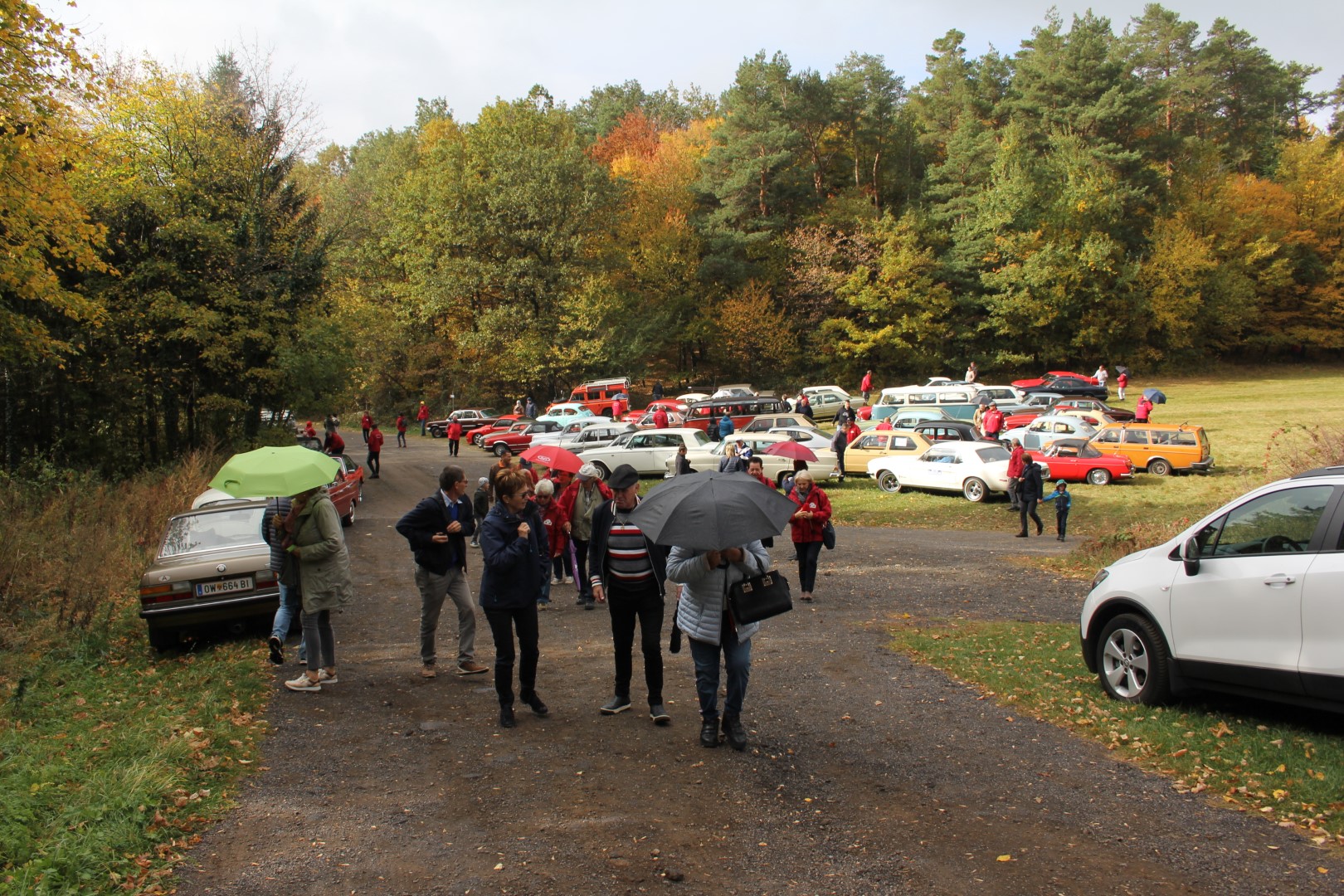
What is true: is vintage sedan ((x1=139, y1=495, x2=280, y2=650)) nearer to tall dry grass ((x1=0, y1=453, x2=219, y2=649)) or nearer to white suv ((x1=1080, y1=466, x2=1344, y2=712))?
tall dry grass ((x1=0, y1=453, x2=219, y2=649))

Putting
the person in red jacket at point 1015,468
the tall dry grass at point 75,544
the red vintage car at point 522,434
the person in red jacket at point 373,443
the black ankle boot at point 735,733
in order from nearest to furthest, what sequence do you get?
the black ankle boot at point 735,733, the tall dry grass at point 75,544, the person in red jacket at point 1015,468, the person in red jacket at point 373,443, the red vintage car at point 522,434

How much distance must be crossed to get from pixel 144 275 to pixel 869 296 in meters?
40.3

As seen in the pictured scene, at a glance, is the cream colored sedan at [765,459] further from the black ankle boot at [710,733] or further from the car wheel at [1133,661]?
the black ankle boot at [710,733]

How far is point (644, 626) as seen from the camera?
694 centimetres

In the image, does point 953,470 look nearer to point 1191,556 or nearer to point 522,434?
point 522,434

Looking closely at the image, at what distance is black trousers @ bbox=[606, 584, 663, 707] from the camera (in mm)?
6836

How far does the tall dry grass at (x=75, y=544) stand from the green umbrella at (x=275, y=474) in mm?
3857

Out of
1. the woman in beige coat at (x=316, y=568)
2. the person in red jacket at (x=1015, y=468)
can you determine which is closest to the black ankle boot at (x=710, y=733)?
the woman in beige coat at (x=316, y=568)

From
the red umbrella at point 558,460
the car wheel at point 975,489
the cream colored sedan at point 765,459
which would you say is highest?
the red umbrella at point 558,460

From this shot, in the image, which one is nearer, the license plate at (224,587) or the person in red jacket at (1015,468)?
the license plate at (224,587)

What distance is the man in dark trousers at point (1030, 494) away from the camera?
64.0 ft

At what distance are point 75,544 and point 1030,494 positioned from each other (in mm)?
16988

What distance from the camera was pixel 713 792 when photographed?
18.7 feet

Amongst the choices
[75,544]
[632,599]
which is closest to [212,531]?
[75,544]
